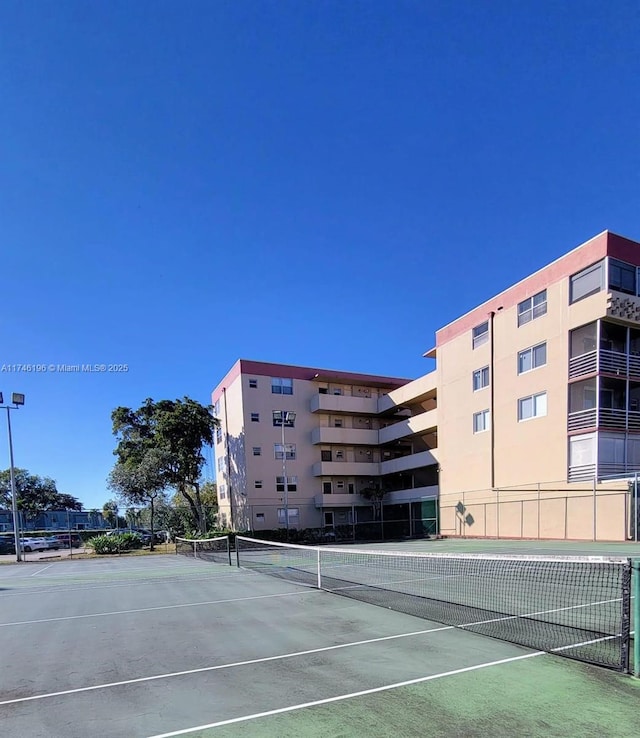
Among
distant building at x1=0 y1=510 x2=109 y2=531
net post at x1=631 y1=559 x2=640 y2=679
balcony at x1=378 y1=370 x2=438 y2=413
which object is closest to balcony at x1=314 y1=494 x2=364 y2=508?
balcony at x1=378 y1=370 x2=438 y2=413

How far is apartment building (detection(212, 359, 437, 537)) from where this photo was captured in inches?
1683

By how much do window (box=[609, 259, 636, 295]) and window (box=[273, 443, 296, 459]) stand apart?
2931 centimetres

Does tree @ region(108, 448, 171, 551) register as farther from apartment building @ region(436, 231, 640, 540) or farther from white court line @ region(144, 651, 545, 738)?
white court line @ region(144, 651, 545, 738)

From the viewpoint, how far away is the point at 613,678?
194 inches

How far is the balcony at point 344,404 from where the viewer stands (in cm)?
4525

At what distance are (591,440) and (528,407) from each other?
Result: 4819 mm

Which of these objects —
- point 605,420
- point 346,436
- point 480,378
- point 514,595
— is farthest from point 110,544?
point 605,420

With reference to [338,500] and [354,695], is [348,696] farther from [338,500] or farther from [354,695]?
[338,500]

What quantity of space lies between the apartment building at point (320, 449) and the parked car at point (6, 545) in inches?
723

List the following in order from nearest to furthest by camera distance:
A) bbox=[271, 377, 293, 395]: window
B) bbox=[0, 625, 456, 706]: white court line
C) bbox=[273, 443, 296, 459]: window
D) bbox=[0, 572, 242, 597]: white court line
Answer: bbox=[0, 625, 456, 706]: white court line
bbox=[0, 572, 242, 597]: white court line
bbox=[273, 443, 296, 459]: window
bbox=[271, 377, 293, 395]: window

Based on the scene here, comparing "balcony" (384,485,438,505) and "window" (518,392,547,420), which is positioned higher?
"window" (518,392,547,420)

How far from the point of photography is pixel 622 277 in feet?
82.7

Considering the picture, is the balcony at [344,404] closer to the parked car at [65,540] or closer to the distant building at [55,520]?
the parked car at [65,540]

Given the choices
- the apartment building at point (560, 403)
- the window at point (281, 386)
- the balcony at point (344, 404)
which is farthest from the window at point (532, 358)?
the window at point (281, 386)
